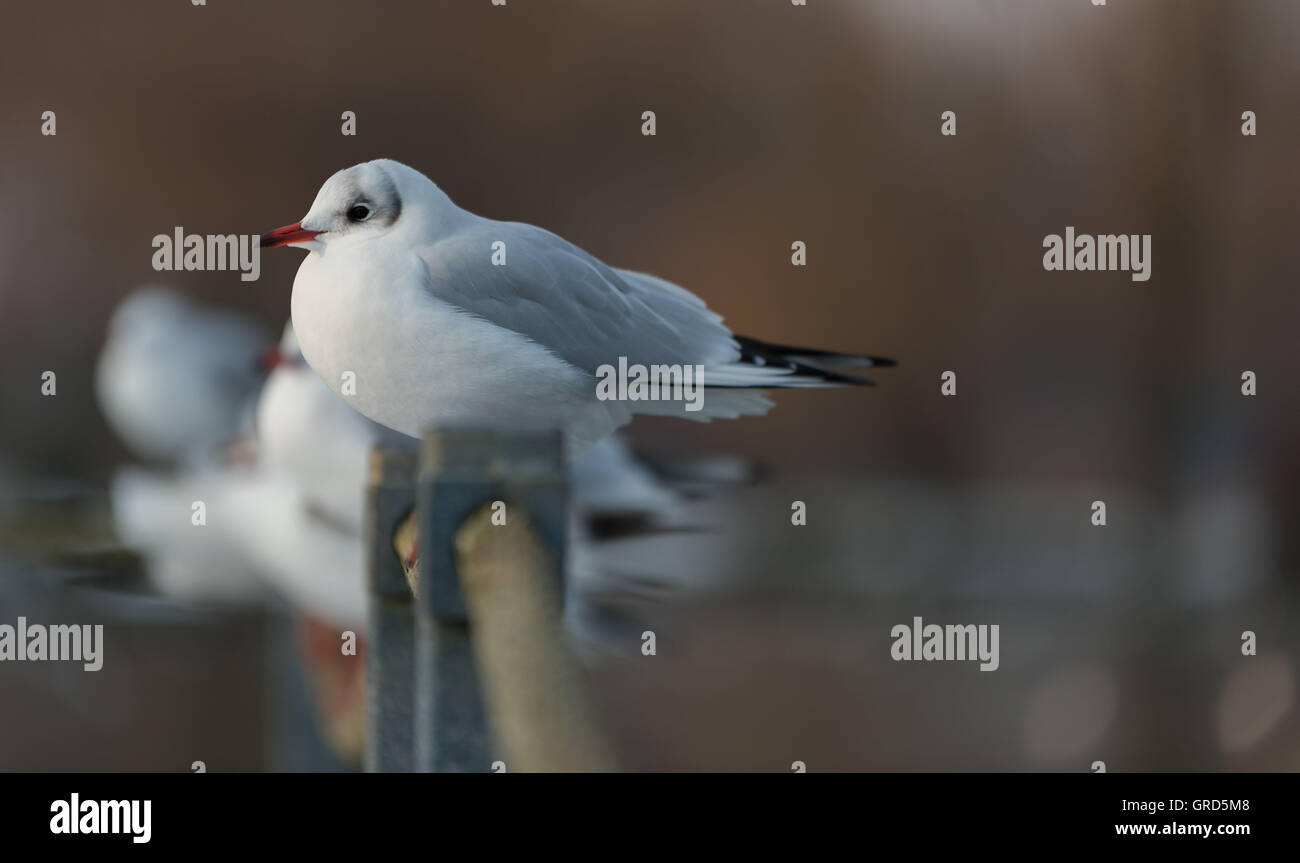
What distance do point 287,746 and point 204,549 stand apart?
44 centimetres

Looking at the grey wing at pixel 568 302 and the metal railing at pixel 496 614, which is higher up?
the grey wing at pixel 568 302

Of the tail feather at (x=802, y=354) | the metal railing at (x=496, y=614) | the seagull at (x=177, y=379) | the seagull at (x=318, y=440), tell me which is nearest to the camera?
the metal railing at (x=496, y=614)

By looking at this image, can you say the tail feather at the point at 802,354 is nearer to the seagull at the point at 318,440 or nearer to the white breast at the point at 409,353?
the white breast at the point at 409,353

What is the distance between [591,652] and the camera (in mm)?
1548

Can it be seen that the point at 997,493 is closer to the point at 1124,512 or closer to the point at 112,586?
the point at 1124,512

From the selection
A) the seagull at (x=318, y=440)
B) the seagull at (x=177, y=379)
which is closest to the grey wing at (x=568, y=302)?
the seagull at (x=318, y=440)

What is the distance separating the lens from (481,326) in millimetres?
708

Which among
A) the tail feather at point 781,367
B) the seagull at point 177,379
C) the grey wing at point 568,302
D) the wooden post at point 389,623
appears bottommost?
the wooden post at point 389,623

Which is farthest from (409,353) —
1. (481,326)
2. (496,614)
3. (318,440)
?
(318,440)

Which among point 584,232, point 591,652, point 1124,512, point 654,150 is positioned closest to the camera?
point 591,652

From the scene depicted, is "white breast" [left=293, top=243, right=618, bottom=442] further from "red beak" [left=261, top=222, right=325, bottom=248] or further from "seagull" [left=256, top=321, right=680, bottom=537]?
"seagull" [left=256, top=321, right=680, bottom=537]

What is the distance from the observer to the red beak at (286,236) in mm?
645

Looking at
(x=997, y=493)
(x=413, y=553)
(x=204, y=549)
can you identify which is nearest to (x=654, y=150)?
(x=997, y=493)

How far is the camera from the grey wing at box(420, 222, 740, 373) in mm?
721
